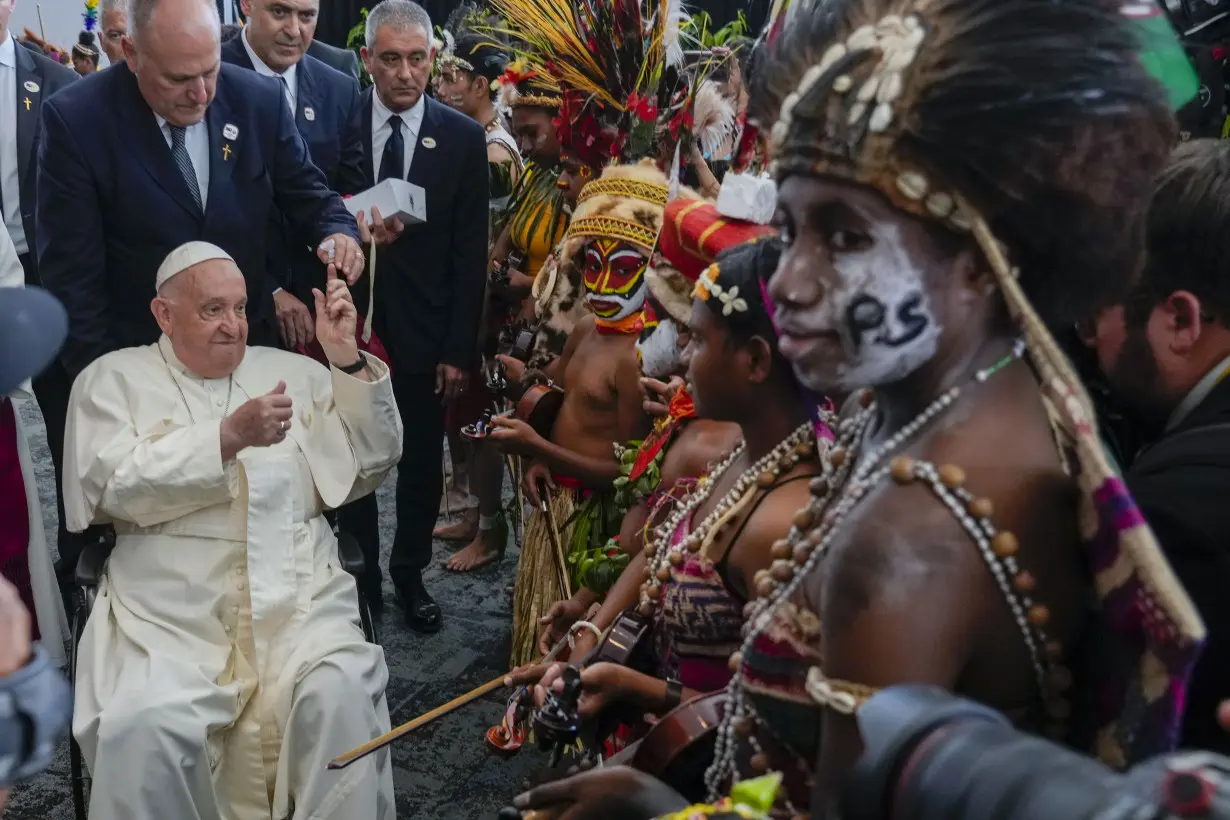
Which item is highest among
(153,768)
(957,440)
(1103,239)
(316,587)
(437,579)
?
(1103,239)

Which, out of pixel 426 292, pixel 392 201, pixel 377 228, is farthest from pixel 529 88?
pixel 426 292

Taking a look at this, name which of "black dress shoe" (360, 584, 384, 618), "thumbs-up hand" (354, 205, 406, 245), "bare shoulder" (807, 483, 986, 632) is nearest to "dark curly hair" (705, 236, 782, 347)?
"bare shoulder" (807, 483, 986, 632)

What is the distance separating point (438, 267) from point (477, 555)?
129cm

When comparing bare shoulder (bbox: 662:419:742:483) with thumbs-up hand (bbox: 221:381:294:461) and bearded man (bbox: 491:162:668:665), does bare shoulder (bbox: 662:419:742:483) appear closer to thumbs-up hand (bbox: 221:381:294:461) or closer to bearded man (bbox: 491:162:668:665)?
bearded man (bbox: 491:162:668:665)

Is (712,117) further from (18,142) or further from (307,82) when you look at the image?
(18,142)

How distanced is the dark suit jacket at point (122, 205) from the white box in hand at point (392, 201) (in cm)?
56

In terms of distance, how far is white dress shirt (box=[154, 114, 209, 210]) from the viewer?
3.50 metres

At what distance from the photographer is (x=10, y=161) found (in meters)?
4.35

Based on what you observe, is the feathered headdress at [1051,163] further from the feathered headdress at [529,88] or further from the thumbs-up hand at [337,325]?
Result: the feathered headdress at [529,88]

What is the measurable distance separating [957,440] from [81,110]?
10.2 feet

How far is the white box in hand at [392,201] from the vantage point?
415cm

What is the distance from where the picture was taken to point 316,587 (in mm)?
3137

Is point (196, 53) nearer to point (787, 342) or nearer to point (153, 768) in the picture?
point (153, 768)

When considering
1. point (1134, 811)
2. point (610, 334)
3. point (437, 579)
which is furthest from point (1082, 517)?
point (437, 579)
